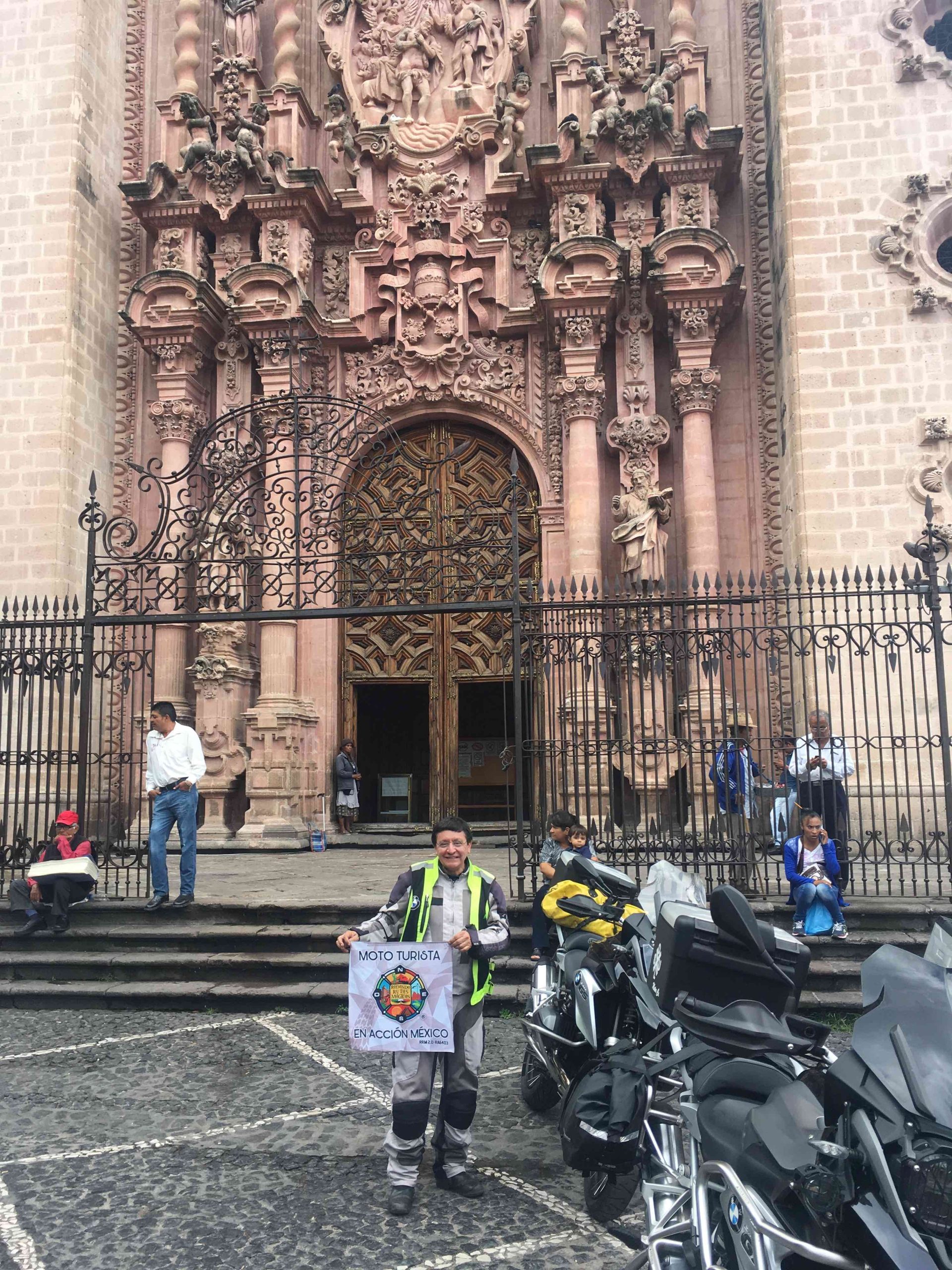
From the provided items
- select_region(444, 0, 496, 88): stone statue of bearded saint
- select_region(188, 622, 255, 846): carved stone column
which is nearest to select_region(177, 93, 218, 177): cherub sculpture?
select_region(444, 0, 496, 88): stone statue of bearded saint

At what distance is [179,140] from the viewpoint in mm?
15586

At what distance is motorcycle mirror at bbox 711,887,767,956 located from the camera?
2.81 metres

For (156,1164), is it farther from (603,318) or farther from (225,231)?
(225,231)

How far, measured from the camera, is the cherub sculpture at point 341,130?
602 inches

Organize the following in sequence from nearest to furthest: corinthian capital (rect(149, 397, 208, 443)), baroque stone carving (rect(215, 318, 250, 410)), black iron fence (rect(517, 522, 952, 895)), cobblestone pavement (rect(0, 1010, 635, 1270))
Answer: cobblestone pavement (rect(0, 1010, 635, 1270)) < black iron fence (rect(517, 522, 952, 895)) < corinthian capital (rect(149, 397, 208, 443)) < baroque stone carving (rect(215, 318, 250, 410))

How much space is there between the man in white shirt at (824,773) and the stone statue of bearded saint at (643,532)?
406cm

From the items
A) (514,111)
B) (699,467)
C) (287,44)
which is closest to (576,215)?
(514,111)

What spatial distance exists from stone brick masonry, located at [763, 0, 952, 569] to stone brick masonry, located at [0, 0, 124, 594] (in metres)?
9.38

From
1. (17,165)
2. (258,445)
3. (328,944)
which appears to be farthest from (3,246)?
(328,944)

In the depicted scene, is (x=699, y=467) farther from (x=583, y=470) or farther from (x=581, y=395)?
(x=581, y=395)

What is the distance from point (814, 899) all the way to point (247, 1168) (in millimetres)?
4650

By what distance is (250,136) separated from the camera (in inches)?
586

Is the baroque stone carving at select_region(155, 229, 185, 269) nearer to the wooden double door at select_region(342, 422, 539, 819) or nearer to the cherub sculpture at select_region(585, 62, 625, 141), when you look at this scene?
the wooden double door at select_region(342, 422, 539, 819)

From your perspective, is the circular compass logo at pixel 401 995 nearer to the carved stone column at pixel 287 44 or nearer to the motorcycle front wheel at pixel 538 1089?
the motorcycle front wheel at pixel 538 1089
